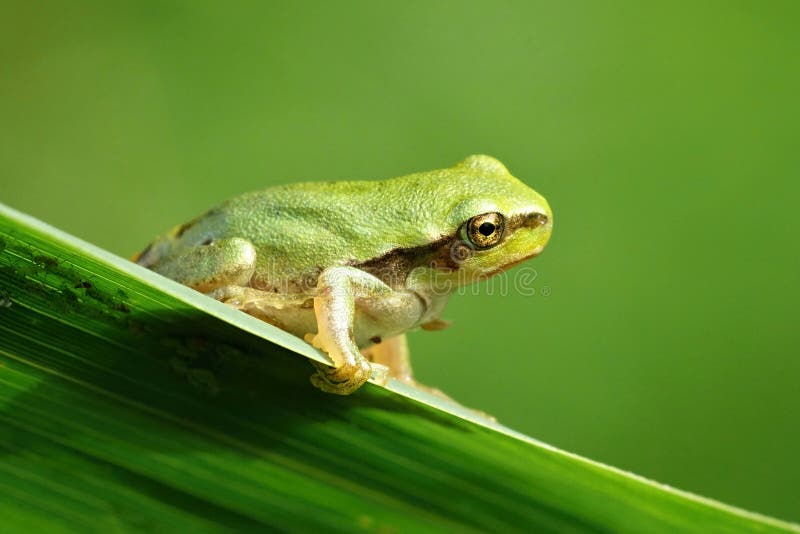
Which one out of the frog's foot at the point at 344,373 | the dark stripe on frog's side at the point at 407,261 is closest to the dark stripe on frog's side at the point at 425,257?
the dark stripe on frog's side at the point at 407,261

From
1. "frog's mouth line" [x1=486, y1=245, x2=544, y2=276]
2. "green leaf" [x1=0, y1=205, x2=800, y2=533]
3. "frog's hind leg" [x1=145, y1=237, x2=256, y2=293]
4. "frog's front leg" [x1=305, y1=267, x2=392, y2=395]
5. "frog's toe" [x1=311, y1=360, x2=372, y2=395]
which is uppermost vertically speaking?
"frog's mouth line" [x1=486, y1=245, x2=544, y2=276]

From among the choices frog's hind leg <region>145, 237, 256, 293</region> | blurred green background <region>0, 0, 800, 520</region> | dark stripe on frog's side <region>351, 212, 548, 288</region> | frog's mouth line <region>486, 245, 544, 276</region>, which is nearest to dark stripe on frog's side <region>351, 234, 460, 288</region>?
dark stripe on frog's side <region>351, 212, 548, 288</region>

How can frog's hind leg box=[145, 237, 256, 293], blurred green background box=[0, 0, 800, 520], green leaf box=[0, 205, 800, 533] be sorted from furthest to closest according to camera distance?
blurred green background box=[0, 0, 800, 520] < frog's hind leg box=[145, 237, 256, 293] < green leaf box=[0, 205, 800, 533]

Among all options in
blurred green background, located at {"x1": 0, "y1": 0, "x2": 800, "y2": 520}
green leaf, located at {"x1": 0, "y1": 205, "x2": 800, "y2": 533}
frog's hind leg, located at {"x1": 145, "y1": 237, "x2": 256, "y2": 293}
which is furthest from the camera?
blurred green background, located at {"x1": 0, "y1": 0, "x2": 800, "y2": 520}

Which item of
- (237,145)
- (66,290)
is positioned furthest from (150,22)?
(66,290)

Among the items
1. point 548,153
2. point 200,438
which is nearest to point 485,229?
point 200,438

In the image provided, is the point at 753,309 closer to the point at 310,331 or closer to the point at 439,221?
the point at 439,221

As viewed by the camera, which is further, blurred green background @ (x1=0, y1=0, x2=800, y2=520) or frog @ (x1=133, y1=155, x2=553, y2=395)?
blurred green background @ (x1=0, y1=0, x2=800, y2=520)

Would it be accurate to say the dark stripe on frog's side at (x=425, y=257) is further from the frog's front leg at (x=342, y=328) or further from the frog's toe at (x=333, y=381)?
the frog's toe at (x=333, y=381)

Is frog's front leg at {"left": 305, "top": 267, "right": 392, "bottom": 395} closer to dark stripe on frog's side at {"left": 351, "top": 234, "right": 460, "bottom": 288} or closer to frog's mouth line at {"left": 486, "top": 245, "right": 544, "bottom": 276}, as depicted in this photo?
dark stripe on frog's side at {"left": 351, "top": 234, "right": 460, "bottom": 288}
